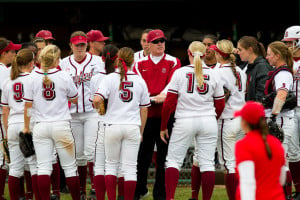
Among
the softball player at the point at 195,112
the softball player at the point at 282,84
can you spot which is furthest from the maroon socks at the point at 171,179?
the softball player at the point at 282,84

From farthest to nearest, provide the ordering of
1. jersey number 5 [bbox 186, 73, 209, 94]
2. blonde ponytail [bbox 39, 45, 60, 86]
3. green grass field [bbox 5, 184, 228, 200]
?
green grass field [bbox 5, 184, 228, 200]
jersey number 5 [bbox 186, 73, 209, 94]
blonde ponytail [bbox 39, 45, 60, 86]

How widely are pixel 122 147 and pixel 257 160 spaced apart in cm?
251

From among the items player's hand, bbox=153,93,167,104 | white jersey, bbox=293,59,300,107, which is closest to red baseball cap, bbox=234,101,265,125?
player's hand, bbox=153,93,167,104

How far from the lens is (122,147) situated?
6828 mm

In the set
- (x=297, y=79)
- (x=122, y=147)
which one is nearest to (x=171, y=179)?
(x=122, y=147)

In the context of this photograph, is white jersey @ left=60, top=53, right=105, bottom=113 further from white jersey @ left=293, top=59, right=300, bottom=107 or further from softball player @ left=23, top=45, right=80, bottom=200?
white jersey @ left=293, top=59, right=300, bottom=107

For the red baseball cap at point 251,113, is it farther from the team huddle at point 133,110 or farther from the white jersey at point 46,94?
the white jersey at point 46,94

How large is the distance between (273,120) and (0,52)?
10.4ft

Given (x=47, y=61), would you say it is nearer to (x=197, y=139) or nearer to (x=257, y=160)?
(x=197, y=139)

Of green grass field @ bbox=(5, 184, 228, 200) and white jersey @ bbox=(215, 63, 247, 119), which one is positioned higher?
white jersey @ bbox=(215, 63, 247, 119)

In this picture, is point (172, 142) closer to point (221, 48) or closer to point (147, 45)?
point (221, 48)

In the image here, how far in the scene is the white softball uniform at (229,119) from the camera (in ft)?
23.6

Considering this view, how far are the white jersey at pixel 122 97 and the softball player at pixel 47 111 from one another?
41 cm

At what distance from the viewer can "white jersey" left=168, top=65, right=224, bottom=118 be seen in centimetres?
683
